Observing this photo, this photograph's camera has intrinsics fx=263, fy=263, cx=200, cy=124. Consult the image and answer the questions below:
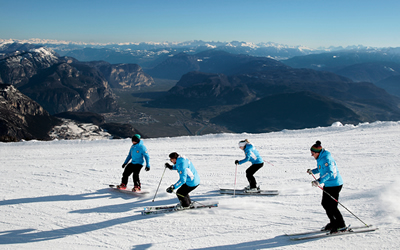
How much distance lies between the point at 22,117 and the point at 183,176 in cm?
10128

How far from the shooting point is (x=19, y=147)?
1769 cm

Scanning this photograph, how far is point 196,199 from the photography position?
29.9 feet

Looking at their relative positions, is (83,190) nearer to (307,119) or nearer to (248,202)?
(248,202)

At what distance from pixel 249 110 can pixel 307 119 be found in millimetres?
37252

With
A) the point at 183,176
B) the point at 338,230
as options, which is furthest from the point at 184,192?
the point at 338,230

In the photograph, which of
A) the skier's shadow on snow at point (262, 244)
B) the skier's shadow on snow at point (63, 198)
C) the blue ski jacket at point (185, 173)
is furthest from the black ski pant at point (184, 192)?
the skier's shadow on snow at point (63, 198)

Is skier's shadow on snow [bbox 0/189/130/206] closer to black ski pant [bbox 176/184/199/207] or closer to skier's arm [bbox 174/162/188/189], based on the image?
black ski pant [bbox 176/184/199/207]

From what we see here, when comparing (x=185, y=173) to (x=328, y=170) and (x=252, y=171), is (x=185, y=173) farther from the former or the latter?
(x=328, y=170)

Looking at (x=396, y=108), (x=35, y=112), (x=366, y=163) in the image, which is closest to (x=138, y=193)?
(x=366, y=163)

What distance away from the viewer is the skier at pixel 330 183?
609 centimetres

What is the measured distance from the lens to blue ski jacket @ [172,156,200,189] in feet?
24.0

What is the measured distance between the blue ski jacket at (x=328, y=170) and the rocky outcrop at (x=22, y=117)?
84.2m

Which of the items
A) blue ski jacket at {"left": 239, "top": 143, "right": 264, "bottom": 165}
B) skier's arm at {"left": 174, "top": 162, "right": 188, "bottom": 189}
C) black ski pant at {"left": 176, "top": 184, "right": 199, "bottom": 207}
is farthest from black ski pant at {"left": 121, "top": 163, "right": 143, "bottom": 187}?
blue ski jacket at {"left": 239, "top": 143, "right": 264, "bottom": 165}

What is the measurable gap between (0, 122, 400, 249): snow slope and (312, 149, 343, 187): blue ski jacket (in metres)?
1.34
